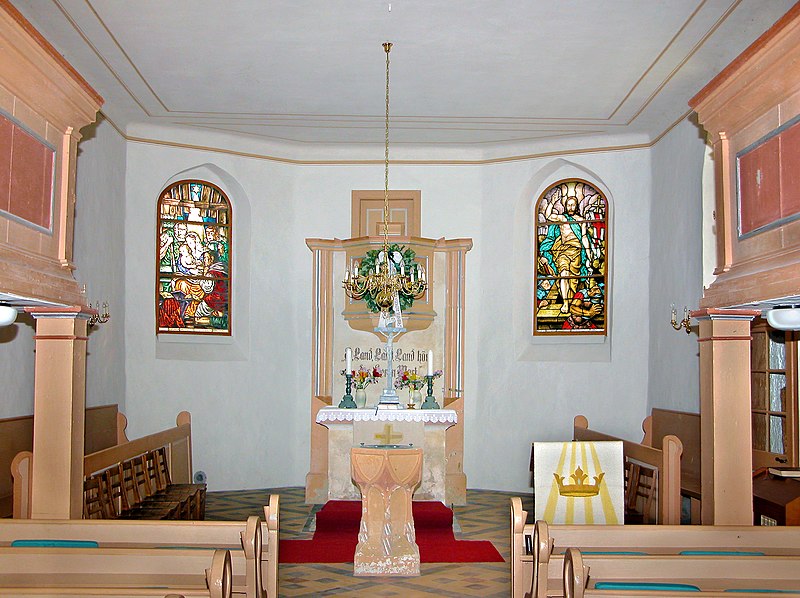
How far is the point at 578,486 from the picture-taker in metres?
6.45

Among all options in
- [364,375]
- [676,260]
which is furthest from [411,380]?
[676,260]

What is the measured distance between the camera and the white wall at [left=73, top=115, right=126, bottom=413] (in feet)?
33.5

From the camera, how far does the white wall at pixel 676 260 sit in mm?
10125

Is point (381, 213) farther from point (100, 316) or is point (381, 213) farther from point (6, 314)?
point (6, 314)

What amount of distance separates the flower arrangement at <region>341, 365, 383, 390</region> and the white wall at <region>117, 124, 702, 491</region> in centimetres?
93

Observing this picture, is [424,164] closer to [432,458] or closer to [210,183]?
[210,183]

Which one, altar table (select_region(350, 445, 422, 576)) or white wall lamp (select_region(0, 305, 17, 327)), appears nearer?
white wall lamp (select_region(0, 305, 17, 327))

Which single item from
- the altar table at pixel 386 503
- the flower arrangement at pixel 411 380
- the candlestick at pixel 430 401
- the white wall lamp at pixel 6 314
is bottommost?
the altar table at pixel 386 503

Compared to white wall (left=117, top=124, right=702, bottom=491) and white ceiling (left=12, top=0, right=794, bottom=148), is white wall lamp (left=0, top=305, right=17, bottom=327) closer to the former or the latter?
white ceiling (left=12, top=0, right=794, bottom=148)

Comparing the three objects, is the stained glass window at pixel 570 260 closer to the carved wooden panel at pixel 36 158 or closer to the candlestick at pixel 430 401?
the candlestick at pixel 430 401

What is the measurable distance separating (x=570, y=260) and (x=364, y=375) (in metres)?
3.19

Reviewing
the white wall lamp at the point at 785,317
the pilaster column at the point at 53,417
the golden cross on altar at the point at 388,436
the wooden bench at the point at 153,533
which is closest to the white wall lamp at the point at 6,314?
the pilaster column at the point at 53,417

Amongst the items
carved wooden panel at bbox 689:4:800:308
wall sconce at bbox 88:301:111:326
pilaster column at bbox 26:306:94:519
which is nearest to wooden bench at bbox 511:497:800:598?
carved wooden panel at bbox 689:4:800:308

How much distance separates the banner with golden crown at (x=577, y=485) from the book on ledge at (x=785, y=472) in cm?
190
